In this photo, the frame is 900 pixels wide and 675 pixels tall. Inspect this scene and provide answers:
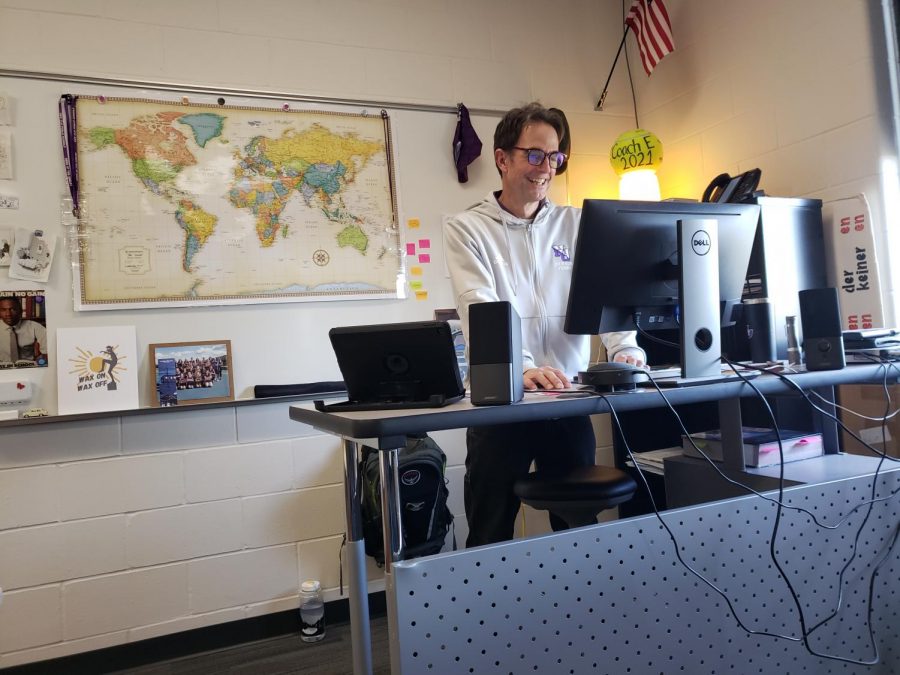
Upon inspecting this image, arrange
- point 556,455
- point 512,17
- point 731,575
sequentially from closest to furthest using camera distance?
point 731,575 → point 556,455 → point 512,17

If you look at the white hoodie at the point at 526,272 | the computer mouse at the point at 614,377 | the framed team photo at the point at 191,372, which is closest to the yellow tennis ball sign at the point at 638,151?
the white hoodie at the point at 526,272

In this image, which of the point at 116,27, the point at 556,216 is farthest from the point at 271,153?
the point at 556,216

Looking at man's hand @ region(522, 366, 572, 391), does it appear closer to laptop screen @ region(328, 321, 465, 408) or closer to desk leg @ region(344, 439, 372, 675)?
laptop screen @ region(328, 321, 465, 408)

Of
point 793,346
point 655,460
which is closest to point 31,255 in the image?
point 655,460

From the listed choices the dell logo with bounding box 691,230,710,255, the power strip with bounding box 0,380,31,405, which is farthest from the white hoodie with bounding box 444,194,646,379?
the power strip with bounding box 0,380,31,405

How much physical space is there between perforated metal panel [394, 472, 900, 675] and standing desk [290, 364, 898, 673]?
0.07 meters

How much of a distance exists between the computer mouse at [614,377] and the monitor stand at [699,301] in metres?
0.11

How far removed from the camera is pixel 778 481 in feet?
4.80

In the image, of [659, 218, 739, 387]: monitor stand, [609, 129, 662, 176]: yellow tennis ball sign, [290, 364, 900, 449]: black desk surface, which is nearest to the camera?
[290, 364, 900, 449]: black desk surface

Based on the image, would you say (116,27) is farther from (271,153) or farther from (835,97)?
(835,97)

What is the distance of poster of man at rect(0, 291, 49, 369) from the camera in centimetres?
232

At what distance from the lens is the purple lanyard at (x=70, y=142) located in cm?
243

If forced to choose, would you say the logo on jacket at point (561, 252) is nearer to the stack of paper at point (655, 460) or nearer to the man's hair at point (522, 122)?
the man's hair at point (522, 122)

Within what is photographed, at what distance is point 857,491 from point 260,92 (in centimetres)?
249
